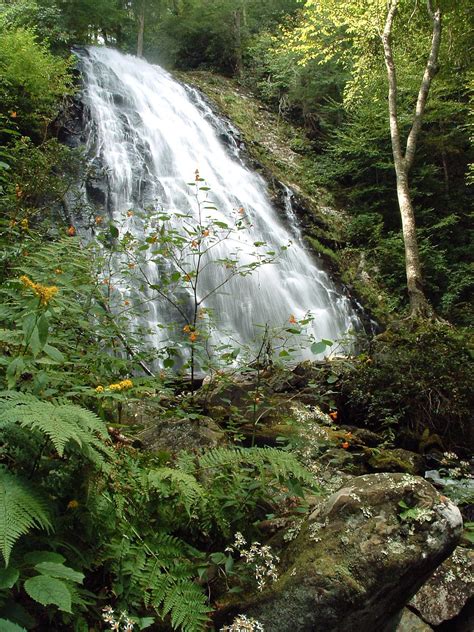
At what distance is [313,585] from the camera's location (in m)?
1.79

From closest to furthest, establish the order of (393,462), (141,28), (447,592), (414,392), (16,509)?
(16,509) < (447,592) < (393,462) < (414,392) < (141,28)

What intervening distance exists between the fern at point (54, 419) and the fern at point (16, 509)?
0.16 metres

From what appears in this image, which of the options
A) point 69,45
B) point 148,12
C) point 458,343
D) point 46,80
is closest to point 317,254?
point 458,343

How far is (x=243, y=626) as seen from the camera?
1628 mm

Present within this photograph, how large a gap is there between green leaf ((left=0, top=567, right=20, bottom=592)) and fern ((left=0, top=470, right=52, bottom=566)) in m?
0.04

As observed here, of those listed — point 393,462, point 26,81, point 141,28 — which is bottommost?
point 393,462

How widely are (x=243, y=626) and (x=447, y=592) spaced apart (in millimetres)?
1221

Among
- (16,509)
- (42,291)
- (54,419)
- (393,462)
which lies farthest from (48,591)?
(393,462)

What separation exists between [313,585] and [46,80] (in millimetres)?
9616

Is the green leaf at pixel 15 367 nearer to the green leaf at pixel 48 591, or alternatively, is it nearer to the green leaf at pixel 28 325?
Result: the green leaf at pixel 28 325

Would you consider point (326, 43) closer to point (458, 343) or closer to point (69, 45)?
point (69, 45)

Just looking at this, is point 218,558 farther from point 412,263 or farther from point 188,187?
point 188,187

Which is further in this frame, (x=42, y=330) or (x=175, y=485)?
(x=175, y=485)

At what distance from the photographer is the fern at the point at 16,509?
1.15 metres
